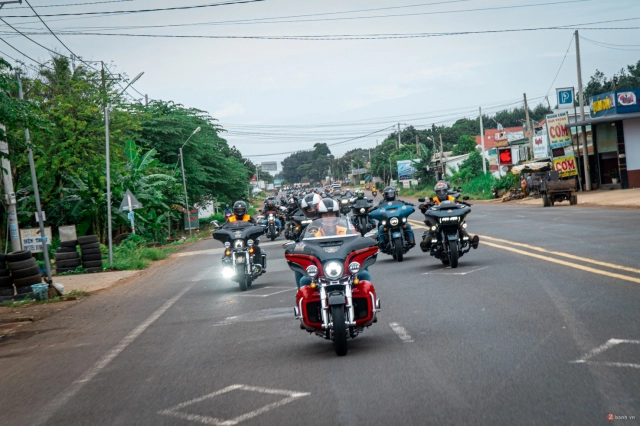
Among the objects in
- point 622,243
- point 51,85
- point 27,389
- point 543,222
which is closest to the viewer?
point 27,389

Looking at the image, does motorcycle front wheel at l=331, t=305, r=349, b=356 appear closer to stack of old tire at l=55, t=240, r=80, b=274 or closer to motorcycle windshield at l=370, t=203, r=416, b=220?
motorcycle windshield at l=370, t=203, r=416, b=220

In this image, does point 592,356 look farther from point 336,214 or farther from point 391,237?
point 391,237

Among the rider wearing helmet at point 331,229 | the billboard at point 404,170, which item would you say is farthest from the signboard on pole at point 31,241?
the billboard at point 404,170

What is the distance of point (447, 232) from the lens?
15180 millimetres

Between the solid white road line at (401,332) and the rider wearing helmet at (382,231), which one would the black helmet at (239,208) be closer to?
the rider wearing helmet at (382,231)

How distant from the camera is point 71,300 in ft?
59.3

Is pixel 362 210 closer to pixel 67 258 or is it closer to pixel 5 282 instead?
pixel 67 258

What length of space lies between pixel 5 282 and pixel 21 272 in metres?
0.47

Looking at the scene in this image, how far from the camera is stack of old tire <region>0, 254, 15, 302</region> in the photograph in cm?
1861

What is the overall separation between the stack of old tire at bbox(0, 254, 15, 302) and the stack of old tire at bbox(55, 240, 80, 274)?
Answer: 674 cm

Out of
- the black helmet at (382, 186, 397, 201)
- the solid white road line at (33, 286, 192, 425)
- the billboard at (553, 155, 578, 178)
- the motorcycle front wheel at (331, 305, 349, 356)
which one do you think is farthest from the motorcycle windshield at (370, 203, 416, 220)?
the billboard at (553, 155, 578, 178)

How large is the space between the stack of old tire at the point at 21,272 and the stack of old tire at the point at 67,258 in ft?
22.3

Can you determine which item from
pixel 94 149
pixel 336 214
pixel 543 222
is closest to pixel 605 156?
pixel 543 222

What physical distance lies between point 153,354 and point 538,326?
14.6ft
